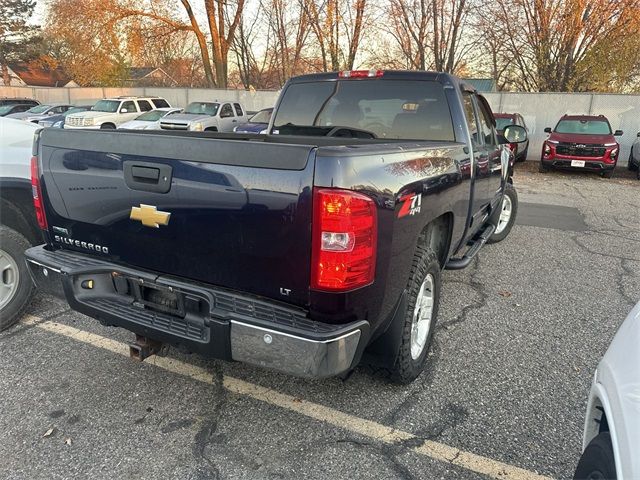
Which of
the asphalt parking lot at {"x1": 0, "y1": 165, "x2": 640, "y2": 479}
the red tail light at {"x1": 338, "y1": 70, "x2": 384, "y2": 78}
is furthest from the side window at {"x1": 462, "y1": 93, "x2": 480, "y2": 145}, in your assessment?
the asphalt parking lot at {"x1": 0, "y1": 165, "x2": 640, "y2": 479}

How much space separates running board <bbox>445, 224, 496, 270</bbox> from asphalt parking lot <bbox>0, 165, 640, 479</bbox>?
1.55ft

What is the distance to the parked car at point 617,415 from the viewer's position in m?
1.27

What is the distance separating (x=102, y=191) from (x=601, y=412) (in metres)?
2.56

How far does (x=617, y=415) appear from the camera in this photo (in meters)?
1.39

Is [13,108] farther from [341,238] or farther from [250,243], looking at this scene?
[341,238]

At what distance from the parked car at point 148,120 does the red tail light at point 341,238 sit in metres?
18.1

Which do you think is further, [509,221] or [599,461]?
[509,221]

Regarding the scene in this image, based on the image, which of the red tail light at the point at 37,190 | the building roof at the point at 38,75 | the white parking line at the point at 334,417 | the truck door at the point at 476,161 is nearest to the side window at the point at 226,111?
the truck door at the point at 476,161

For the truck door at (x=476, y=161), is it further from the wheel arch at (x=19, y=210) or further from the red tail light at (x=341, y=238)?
the wheel arch at (x=19, y=210)

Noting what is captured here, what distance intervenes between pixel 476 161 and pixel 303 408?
7.97ft

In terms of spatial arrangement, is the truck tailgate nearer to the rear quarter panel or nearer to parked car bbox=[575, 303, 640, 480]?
the rear quarter panel

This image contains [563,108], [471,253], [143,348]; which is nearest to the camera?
[143,348]

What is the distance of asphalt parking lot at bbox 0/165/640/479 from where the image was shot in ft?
7.57

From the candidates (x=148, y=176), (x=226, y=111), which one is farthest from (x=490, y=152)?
(x=226, y=111)
